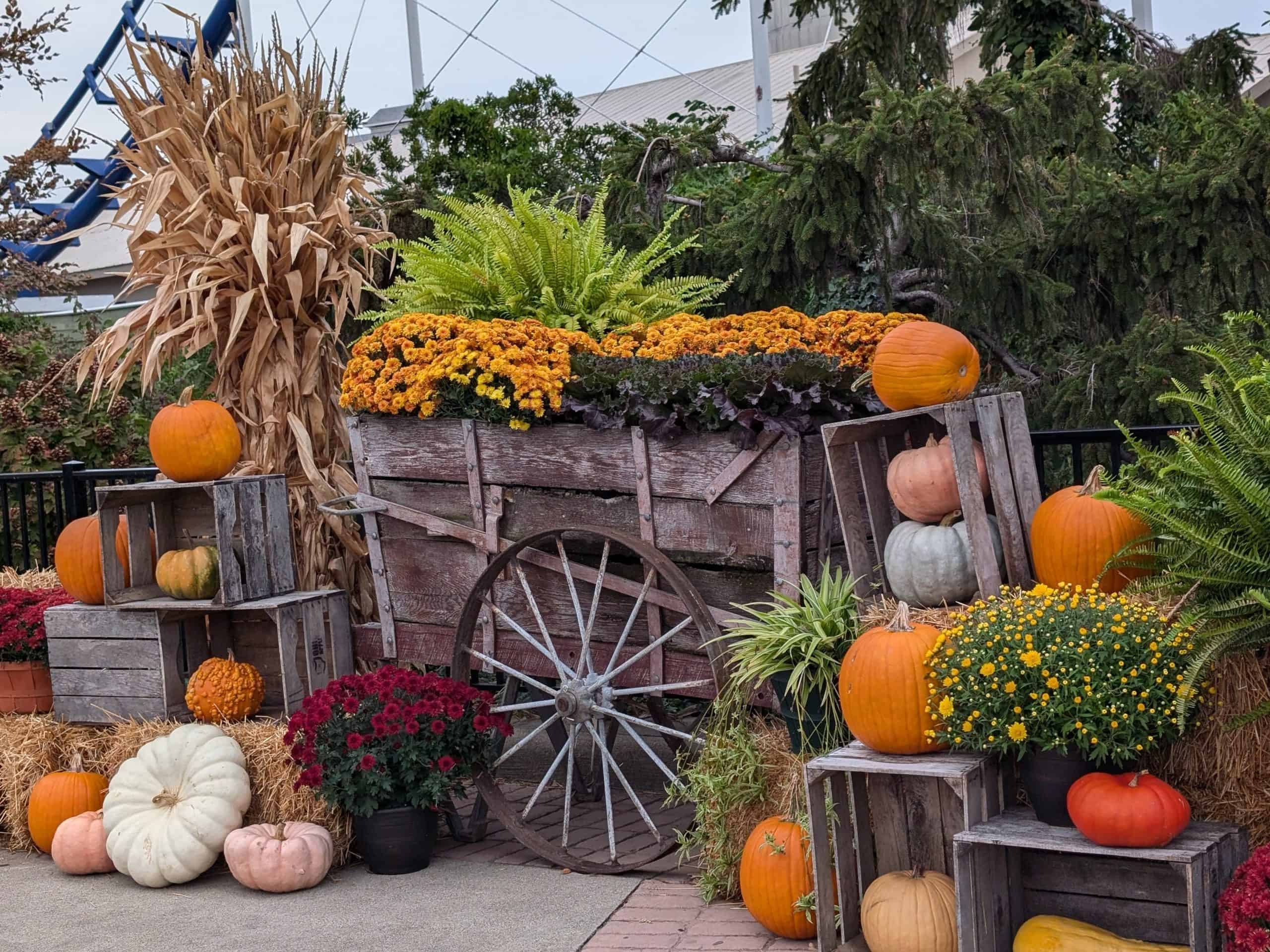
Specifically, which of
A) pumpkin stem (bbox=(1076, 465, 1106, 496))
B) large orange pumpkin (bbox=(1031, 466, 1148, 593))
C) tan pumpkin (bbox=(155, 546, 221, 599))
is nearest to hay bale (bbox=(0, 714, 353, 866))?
tan pumpkin (bbox=(155, 546, 221, 599))

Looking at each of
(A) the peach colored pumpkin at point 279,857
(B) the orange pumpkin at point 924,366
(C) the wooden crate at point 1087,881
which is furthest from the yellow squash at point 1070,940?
(A) the peach colored pumpkin at point 279,857

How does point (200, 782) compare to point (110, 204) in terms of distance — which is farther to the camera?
point (110, 204)

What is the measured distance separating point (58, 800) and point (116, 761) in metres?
0.24

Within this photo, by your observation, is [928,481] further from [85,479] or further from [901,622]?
[85,479]

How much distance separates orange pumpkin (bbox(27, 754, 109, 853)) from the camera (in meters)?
4.88

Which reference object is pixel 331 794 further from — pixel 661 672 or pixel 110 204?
pixel 110 204

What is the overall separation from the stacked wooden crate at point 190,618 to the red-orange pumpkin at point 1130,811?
9.76 ft

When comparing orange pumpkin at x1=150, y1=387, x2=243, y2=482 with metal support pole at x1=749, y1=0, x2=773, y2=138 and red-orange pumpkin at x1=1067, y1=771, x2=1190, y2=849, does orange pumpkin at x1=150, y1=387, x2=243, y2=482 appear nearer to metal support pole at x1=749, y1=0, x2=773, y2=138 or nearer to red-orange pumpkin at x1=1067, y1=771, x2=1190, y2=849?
red-orange pumpkin at x1=1067, y1=771, x2=1190, y2=849

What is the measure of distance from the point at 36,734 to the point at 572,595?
231 centimetres

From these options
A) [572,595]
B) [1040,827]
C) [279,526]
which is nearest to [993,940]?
[1040,827]

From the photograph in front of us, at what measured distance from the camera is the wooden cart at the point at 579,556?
4121 millimetres

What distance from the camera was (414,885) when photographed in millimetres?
4414

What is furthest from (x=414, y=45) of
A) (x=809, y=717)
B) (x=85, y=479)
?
(x=809, y=717)

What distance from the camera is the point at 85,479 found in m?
6.13
